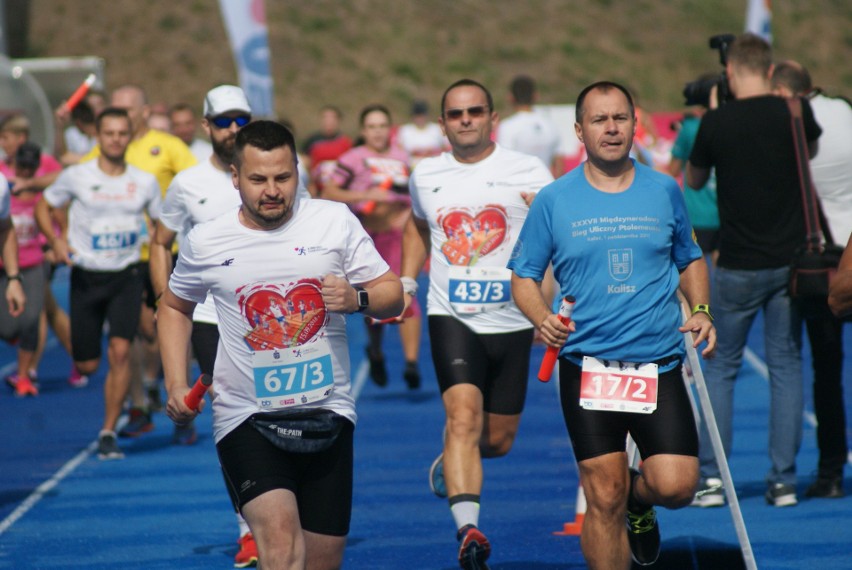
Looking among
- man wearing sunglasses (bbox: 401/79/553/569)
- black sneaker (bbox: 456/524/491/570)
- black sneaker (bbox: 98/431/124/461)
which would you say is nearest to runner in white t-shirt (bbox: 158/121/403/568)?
black sneaker (bbox: 456/524/491/570)

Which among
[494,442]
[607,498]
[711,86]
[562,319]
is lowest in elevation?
[494,442]

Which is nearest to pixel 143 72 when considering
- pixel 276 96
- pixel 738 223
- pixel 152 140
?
pixel 276 96

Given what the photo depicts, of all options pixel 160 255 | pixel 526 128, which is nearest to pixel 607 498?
pixel 160 255

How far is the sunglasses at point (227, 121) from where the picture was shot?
22.5 ft

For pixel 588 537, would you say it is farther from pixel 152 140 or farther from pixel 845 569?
pixel 152 140

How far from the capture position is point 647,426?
5242mm

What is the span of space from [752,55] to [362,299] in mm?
3453

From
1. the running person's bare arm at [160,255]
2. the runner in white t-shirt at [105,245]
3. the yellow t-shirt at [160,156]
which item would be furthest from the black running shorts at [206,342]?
the yellow t-shirt at [160,156]

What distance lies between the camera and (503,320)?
6684 millimetres

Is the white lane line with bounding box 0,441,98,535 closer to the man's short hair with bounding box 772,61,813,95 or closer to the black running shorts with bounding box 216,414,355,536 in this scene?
the black running shorts with bounding box 216,414,355,536

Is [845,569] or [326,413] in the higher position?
[326,413]

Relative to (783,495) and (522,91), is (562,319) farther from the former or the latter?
(522,91)

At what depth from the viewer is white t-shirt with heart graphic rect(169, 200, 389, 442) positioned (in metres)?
4.64

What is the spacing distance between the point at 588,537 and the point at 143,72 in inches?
1707
